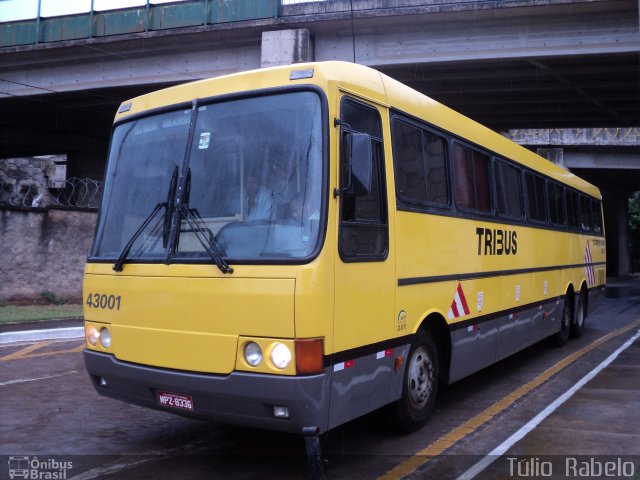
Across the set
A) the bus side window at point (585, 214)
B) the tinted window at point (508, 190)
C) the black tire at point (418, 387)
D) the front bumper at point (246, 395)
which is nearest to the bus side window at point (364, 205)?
the front bumper at point (246, 395)

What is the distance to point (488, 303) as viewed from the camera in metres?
7.21

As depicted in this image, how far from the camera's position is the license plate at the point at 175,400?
4.45 m

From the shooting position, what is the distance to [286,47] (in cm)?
1623

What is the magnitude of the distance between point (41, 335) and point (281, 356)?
8888mm

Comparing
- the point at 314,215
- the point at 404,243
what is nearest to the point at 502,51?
the point at 404,243

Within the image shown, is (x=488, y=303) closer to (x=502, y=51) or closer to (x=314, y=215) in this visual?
(x=314, y=215)

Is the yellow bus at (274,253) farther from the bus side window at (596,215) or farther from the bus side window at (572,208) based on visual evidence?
the bus side window at (596,215)

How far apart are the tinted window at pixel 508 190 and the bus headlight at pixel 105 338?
16.2ft

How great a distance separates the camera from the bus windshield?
4.29 metres

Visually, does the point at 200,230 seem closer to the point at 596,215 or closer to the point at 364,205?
the point at 364,205

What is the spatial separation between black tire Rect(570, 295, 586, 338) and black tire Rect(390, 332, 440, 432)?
6.77 meters

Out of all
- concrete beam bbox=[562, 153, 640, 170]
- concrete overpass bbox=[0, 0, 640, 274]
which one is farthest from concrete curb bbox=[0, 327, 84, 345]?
concrete beam bbox=[562, 153, 640, 170]

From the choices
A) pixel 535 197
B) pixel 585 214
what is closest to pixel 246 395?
pixel 535 197

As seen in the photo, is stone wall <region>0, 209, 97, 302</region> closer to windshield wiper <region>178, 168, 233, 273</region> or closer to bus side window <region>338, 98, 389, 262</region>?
windshield wiper <region>178, 168, 233, 273</region>
